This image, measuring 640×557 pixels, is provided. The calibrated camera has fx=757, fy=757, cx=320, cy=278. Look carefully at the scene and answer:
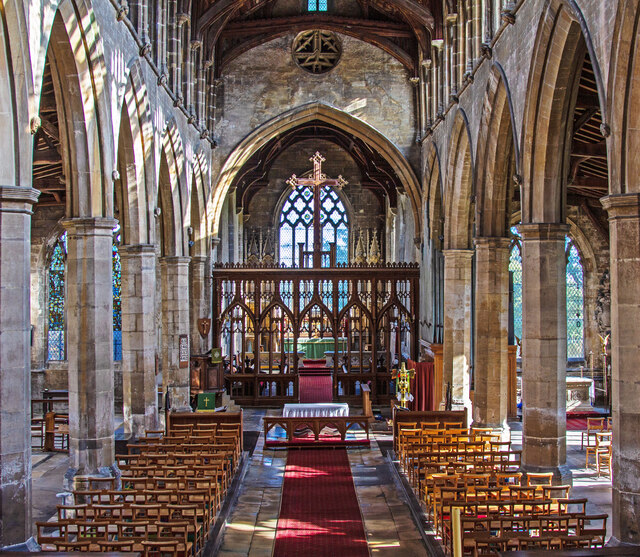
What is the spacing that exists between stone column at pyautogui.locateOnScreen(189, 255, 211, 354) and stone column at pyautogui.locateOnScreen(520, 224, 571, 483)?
39.0ft

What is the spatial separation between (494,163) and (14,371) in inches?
360

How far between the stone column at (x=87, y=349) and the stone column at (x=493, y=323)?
22.5ft

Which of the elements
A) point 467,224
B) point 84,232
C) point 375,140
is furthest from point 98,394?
point 375,140

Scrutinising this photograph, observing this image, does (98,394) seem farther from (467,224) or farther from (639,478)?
(467,224)

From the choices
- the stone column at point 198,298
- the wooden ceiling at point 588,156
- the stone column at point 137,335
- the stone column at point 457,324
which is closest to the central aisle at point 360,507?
the stone column at point 137,335

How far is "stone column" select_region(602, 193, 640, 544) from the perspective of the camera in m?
7.53

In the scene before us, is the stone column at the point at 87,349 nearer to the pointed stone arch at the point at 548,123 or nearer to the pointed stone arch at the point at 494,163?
the pointed stone arch at the point at 548,123

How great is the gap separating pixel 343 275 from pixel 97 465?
40.4 ft

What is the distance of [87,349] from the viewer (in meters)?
10.5

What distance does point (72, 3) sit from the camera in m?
9.64

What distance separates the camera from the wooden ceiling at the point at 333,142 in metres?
27.2

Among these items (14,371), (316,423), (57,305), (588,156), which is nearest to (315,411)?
(316,423)

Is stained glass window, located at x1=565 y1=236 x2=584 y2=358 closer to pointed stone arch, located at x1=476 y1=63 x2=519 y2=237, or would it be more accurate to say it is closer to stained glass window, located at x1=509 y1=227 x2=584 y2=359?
stained glass window, located at x1=509 y1=227 x2=584 y2=359

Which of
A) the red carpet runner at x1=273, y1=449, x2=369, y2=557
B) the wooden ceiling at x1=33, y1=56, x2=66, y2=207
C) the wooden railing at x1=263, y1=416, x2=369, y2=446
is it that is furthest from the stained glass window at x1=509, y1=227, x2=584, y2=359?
the wooden ceiling at x1=33, y1=56, x2=66, y2=207
